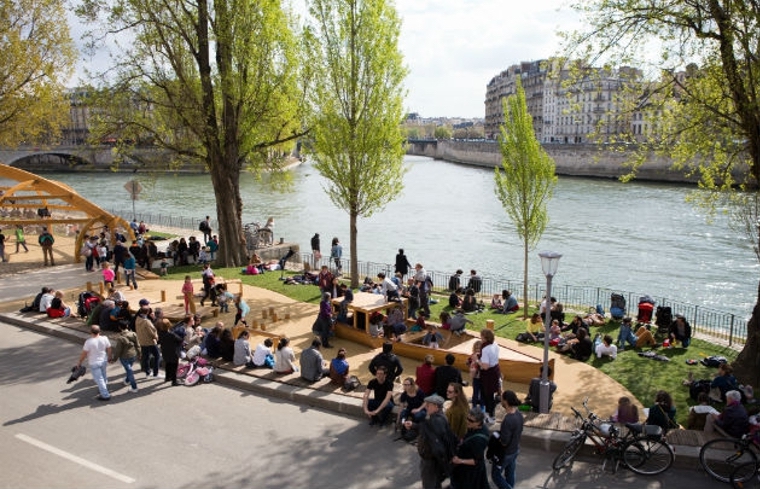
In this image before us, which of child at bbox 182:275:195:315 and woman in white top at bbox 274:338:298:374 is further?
child at bbox 182:275:195:315

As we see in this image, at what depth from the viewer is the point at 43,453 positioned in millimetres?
8500

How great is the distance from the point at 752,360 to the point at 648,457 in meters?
5.08

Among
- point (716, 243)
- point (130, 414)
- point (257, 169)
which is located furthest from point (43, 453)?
point (716, 243)

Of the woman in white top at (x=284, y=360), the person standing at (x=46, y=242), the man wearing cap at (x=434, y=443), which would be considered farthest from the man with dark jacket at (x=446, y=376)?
the person standing at (x=46, y=242)

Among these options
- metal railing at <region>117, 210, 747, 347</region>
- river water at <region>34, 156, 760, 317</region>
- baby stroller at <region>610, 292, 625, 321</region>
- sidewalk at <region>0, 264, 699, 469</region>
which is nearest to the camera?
sidewalk at <region>0, 264, 699, 469</region>

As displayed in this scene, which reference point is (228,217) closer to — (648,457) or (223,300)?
(223,300)

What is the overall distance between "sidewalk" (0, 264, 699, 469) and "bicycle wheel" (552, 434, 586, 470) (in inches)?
17.6

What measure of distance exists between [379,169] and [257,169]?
6.83 meters

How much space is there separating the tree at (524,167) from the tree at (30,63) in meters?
21.4

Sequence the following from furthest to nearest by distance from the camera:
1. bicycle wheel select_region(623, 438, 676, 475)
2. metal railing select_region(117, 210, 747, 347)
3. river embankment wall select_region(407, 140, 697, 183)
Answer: river embankment wall select_region(407, 140, 697, 183) → metal railing select_region(117, 210, 747, 347) → bicycle wheel select_region(623, 438, 676, 475)

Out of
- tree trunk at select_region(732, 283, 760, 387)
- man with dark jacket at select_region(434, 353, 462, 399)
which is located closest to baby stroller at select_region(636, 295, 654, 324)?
tree trunk at select_region(732, 283, 760, 387)

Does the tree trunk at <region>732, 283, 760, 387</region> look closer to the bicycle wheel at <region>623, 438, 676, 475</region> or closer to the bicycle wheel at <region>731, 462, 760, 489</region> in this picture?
the bicycle wheel at <region>731, 462, 760, 489</region>

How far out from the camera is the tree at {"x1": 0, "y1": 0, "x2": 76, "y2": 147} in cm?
2720

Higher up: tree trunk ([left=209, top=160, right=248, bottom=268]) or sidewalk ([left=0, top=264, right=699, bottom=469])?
tree trunk ([left=209, top=160, right=248, bottom=268])
